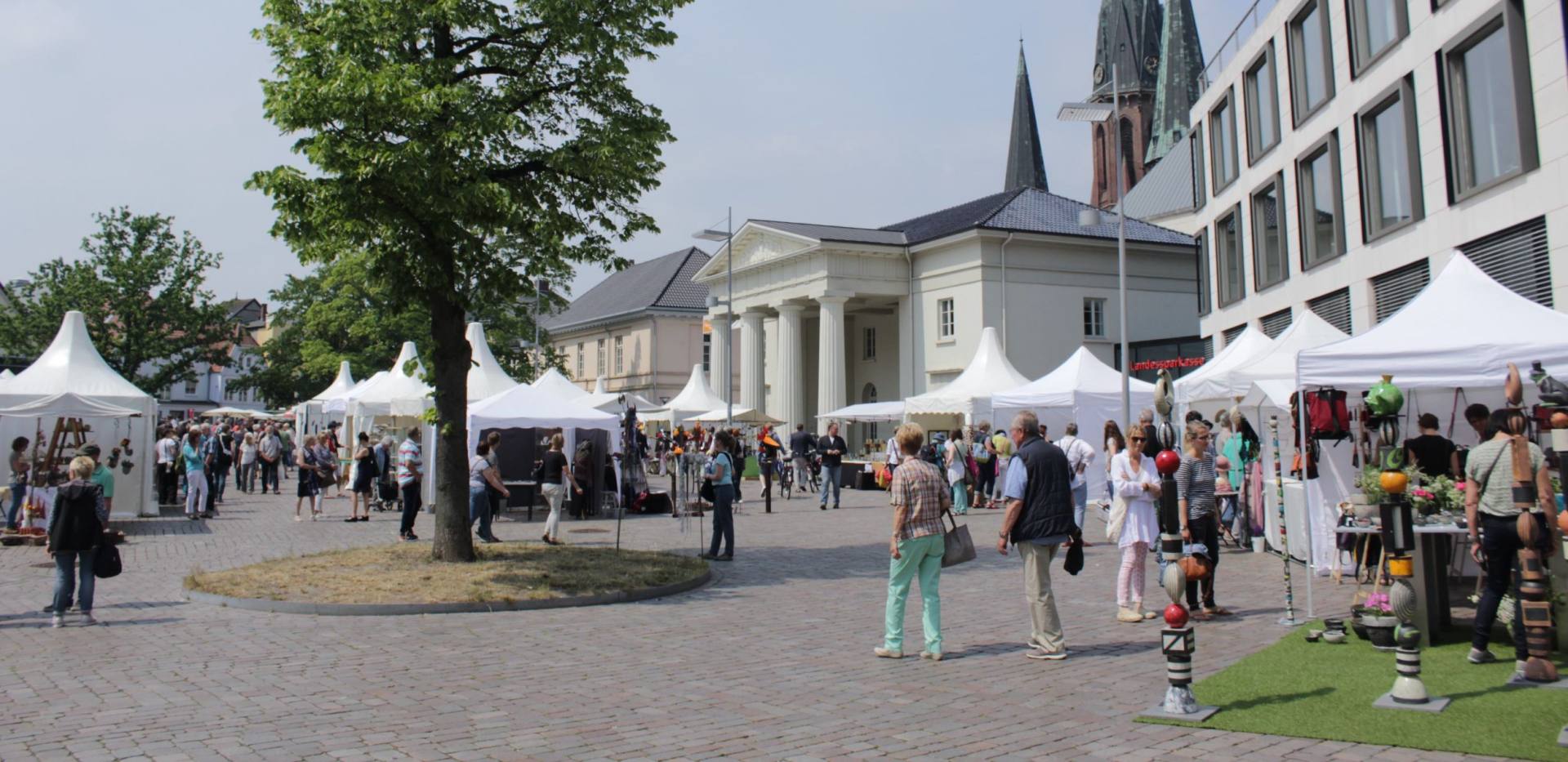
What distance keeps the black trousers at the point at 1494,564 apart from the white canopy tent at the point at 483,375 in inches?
844

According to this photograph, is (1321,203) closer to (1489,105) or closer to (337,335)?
(1489,105)

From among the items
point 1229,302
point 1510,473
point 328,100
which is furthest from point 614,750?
point 1229,302

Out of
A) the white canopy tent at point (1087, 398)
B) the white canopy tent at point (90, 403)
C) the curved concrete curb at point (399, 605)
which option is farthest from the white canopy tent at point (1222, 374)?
the white canopy tent at point (90, 403)

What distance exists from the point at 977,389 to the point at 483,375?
12.5 meters

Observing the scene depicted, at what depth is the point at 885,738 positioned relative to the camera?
611 cm

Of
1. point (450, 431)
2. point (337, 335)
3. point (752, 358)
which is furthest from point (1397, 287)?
point (337, 335)

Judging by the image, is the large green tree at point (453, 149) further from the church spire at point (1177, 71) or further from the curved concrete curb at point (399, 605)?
the church spire at point (1177, 71)

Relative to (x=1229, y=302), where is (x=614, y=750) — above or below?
below

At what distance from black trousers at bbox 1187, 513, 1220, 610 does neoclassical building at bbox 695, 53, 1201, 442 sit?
33714 millimetres

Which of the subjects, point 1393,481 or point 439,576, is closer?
point 1393,481

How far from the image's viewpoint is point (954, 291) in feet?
150

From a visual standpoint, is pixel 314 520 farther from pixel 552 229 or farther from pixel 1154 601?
pixel 1154 601

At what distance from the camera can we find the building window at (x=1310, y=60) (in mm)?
23541

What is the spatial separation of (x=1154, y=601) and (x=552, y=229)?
813 centimetres
